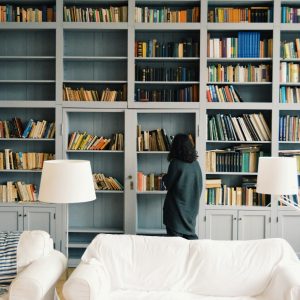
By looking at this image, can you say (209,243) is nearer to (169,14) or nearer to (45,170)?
(45,170)

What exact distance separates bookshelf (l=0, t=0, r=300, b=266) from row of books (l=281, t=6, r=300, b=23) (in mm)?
101

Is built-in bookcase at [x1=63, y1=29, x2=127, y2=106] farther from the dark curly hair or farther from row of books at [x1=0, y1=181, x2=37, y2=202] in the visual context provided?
the dark curly hair

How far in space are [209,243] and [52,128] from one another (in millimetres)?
2660

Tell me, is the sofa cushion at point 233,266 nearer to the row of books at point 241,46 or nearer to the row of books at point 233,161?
the row of books at point 233,161

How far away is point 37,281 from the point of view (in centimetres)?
287

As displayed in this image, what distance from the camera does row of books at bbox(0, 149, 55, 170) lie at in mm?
5211

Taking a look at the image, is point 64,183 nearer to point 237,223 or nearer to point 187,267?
point 187,267

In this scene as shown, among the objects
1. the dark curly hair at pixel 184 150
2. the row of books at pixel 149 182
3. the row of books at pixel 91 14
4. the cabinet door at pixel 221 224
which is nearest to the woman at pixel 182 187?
the dark curly hair at pixel 184 150

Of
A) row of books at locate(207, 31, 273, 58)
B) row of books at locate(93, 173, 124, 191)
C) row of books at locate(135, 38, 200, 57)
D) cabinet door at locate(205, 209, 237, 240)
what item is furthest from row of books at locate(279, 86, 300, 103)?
row of books at locate(93, 173, 124, 191)

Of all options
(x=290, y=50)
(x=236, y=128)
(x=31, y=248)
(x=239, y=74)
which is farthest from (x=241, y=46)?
(x=31, y=248)

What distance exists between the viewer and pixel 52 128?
525cm

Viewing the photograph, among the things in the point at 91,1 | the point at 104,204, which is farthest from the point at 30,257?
the point at 91,1

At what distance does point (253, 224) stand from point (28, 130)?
287 centimetres

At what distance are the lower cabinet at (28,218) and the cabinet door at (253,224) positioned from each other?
2176mm
